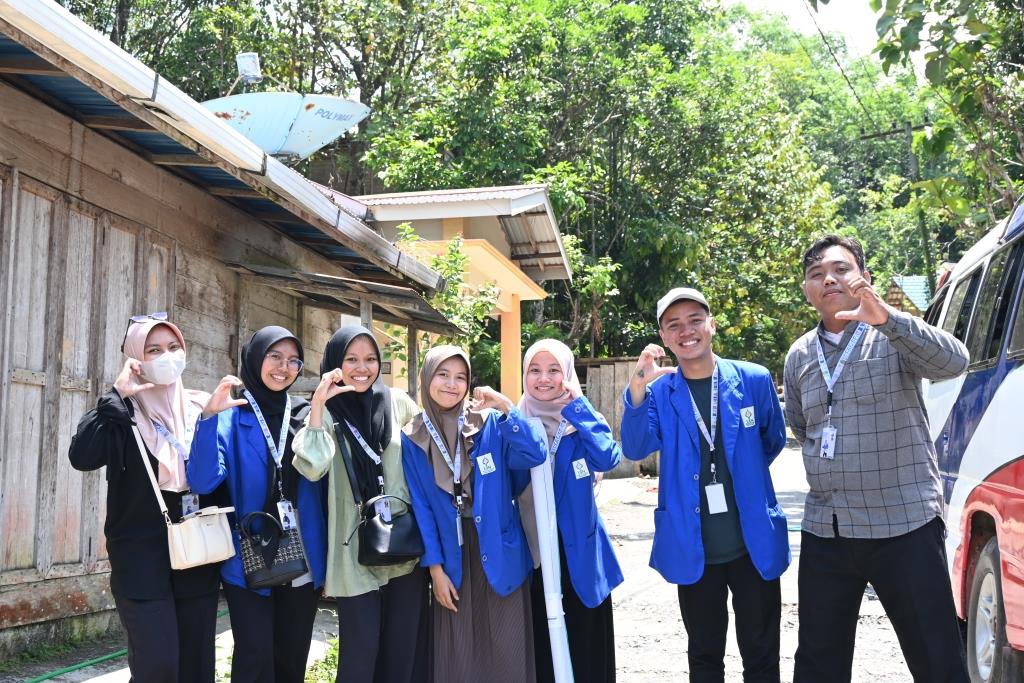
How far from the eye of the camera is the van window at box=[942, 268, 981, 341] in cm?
578

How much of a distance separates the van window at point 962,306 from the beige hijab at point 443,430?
310 cm

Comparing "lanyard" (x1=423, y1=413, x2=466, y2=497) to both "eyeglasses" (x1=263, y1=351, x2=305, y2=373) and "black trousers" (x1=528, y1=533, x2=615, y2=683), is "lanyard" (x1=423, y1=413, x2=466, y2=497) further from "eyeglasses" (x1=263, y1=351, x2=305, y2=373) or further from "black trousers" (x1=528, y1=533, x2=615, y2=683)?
"eyeglasses" (x1=263, y1=351, x2=305, y2=373)

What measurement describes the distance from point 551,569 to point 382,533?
72 centimetres

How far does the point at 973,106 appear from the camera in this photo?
9.16 meters

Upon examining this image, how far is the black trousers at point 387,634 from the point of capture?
416cm

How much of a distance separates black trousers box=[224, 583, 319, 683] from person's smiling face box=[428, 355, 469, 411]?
3.17 feet

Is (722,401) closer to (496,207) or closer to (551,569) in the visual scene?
(551,569)

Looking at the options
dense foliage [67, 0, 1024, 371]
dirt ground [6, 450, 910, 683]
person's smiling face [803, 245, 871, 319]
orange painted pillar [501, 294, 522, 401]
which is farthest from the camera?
dense foliage [67, 0, 1024, 371]

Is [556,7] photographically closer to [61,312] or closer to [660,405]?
[61,312]

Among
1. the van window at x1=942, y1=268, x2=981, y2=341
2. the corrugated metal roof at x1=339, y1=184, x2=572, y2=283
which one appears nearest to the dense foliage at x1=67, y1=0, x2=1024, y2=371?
the corrugated metal roof at x1=339, y1=184, x2=572, y2=283

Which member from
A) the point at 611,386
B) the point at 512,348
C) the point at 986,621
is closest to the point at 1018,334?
the point at 986,621

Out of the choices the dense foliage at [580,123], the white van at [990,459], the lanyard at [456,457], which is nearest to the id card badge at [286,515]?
the lanyard at [456,457]

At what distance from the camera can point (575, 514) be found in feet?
14.3

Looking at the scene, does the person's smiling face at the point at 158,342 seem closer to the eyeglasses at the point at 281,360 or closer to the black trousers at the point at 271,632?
the eyeglasses at the point at 281,360
